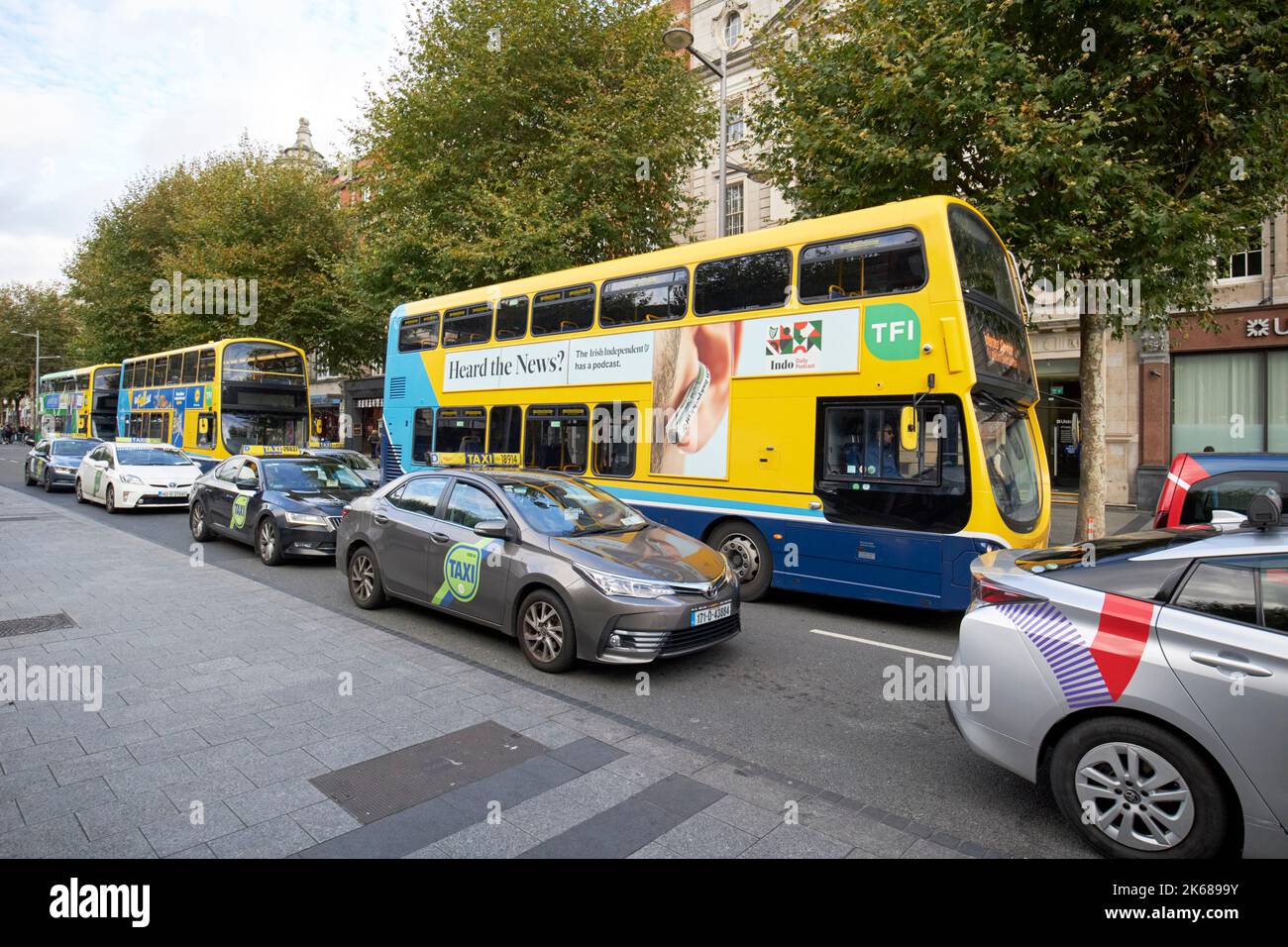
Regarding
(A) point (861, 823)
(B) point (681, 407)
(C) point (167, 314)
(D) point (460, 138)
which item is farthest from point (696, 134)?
(C) point (167, 314)

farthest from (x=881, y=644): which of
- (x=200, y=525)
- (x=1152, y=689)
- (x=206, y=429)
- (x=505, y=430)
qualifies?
(x=206, y=429)

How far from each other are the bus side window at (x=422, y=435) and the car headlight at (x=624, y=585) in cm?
781

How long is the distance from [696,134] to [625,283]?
10771 millimetres

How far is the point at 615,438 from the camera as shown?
9836mm

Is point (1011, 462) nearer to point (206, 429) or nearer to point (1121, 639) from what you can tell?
point (1121, 639)

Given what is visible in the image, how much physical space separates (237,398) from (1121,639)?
20.7 meters

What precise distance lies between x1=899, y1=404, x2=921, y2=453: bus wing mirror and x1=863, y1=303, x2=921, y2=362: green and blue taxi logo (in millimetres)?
513

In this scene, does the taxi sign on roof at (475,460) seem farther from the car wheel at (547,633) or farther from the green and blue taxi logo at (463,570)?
the car wheel at (547,633)

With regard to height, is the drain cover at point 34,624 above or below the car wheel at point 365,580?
below

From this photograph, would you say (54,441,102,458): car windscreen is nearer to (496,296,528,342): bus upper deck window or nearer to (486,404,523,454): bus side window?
(486,404,523,454): bus side window

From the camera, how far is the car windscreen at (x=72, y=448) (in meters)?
20.8

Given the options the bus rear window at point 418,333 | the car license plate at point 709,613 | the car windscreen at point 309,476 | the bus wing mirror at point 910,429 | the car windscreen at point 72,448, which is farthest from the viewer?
the car windscreen at point 72,448

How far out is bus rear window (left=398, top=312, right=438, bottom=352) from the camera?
41.4 ft

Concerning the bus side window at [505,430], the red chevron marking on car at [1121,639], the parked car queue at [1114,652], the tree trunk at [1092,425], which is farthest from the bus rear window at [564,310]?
the red chevron marking on car at [1121,639]
